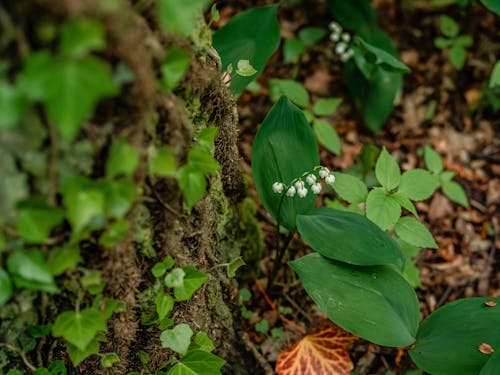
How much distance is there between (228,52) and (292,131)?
43 centimetres

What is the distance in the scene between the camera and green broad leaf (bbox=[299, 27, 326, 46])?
9.36ft

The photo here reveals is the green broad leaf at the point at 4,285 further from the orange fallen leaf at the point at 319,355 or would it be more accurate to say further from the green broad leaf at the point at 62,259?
the orange fallen leaf at the point at 319,355

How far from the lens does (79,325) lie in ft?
4.14

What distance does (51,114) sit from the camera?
2.92 ft

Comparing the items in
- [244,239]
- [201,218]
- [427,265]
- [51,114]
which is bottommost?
[427,265]

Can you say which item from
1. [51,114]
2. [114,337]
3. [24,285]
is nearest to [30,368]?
[114,337]

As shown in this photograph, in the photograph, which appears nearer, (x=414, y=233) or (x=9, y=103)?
(x=9, y=103)

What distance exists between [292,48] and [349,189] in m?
1.17

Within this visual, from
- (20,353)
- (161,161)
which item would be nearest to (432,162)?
(161,161)

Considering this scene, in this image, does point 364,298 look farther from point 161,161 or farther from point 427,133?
point 427,133

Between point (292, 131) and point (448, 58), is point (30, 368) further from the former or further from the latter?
point (448, 58)

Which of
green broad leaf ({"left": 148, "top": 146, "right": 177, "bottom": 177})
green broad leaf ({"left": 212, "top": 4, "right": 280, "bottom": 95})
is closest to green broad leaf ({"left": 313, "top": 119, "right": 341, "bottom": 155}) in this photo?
green broad leaf ({"left": 212, "top": 4, "right": 280, "bottom": 95})

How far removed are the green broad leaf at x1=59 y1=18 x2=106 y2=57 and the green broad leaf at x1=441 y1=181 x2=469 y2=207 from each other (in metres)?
2.05

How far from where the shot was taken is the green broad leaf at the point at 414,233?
1.83 metres
